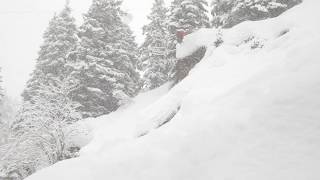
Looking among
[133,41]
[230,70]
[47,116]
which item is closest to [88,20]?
[133,41]

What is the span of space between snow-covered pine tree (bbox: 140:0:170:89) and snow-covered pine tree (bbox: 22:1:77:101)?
511 cm

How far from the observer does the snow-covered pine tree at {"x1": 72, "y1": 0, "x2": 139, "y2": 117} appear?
2205 cm

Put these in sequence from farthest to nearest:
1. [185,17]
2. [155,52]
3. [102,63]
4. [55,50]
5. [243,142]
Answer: [155,52], [55,50], [185,17], [102,63], [243,142]

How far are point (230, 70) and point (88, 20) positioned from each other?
1258 centimetres

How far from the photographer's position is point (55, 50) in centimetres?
2667

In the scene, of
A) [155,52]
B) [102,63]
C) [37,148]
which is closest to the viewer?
[37,148]

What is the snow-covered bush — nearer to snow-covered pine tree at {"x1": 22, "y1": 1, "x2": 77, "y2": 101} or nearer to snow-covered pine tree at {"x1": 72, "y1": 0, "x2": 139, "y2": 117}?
snow-covered pine tree at {"x1": 72, "y1": 0, "x2": 139, "y2": 117}

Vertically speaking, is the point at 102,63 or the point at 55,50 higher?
the point at 55,50

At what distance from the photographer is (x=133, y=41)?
93.0 feet

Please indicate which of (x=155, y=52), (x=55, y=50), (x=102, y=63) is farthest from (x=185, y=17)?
(x=55, y=50)

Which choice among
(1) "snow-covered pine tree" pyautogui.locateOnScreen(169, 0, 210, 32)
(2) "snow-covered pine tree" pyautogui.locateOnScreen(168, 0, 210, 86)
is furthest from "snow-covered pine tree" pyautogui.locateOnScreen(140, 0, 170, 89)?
(1) "snow-covered pine tree" pyautogui.locateOnScreen(169, 0, 210, 32)

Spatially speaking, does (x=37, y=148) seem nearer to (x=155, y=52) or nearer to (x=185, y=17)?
(x=185, y=17)

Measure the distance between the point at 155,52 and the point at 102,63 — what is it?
5.77 metres

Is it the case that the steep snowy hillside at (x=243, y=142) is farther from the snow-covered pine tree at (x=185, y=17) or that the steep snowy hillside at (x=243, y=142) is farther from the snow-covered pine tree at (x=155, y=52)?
the snow-covered pine tree at (x=155, y=52)
